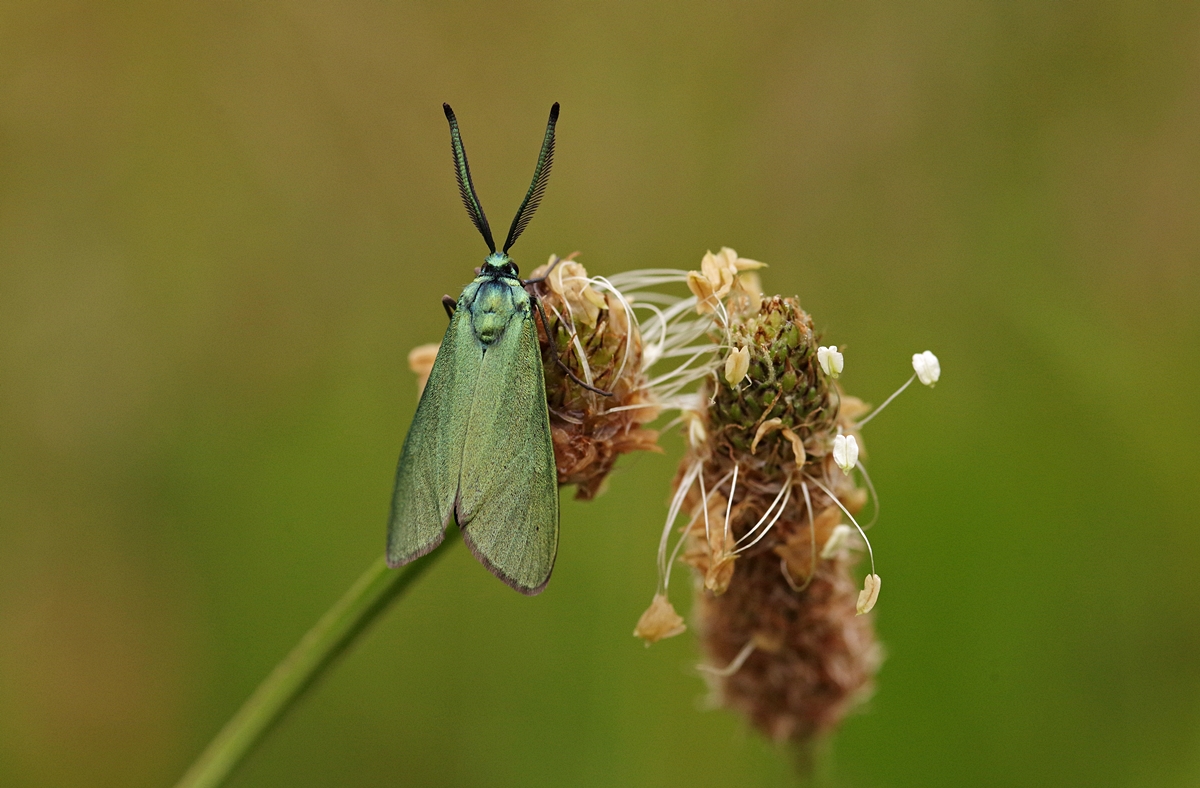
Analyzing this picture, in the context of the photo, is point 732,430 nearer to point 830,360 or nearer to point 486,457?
point 830,360

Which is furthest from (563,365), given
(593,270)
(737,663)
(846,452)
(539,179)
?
(593,270)

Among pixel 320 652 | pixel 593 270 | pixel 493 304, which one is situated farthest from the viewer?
pixel 593 270

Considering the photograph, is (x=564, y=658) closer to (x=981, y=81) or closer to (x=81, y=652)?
(x=81, y=652)

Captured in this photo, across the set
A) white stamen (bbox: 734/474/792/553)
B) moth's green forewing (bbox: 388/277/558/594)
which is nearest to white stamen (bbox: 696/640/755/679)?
white stamen (bbox: 734/474/792/553)

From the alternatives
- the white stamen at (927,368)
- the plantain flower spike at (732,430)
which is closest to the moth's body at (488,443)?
the plantain flower spike at (732,430)

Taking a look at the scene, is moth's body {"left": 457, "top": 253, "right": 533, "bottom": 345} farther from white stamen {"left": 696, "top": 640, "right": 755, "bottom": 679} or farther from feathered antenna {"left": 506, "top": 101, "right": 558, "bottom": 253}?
white stamen {"left": 696, "top": 640, "right": 755, "bottom": 679}

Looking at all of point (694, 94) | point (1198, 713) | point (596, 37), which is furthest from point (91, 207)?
point (1198, 713)

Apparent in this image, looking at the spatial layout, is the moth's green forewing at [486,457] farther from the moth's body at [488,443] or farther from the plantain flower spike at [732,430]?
the plantain flower spike at [732,430]
